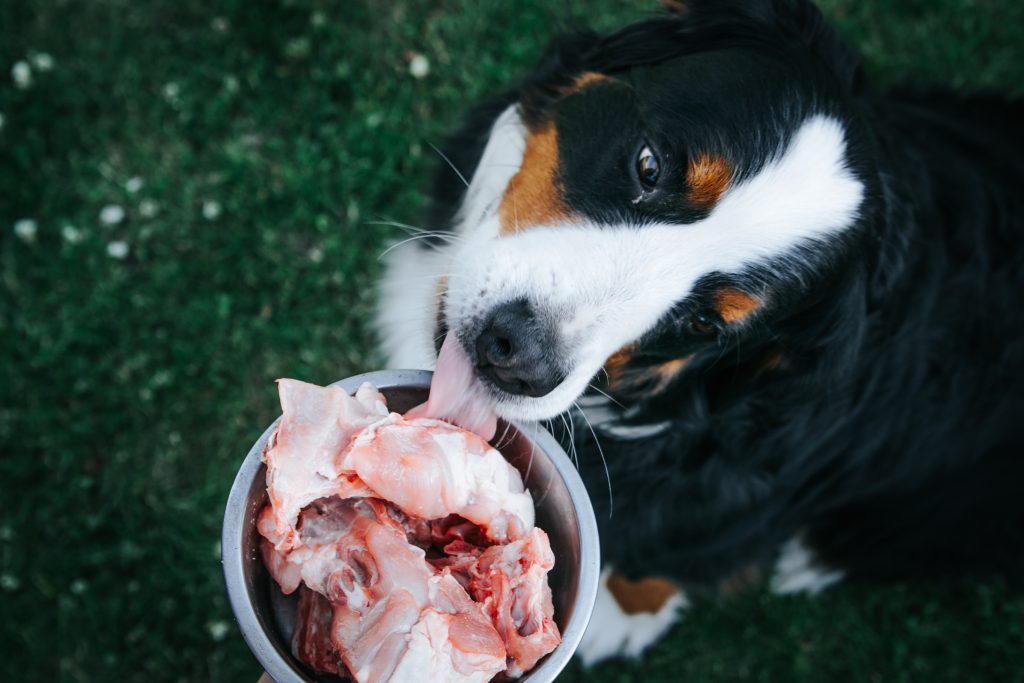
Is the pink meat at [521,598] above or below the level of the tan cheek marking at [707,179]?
below

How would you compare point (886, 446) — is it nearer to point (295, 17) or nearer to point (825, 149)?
point (825, 149)

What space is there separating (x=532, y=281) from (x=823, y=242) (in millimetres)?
613

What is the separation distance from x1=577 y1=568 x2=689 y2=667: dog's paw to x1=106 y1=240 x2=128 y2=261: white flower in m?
2.05

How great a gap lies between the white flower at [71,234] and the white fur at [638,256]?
198 cm

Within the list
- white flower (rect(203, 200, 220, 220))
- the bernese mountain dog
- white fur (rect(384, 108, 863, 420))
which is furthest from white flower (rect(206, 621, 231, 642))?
white fur (rect(384, 108, 863, 420))

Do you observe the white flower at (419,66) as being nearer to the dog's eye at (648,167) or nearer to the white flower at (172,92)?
the white flower at (172,92)

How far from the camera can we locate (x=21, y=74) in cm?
318

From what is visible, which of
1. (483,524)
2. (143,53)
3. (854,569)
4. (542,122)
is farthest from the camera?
(143,53)

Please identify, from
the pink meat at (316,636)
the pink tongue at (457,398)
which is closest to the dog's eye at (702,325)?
the pink tongue at (457,398)

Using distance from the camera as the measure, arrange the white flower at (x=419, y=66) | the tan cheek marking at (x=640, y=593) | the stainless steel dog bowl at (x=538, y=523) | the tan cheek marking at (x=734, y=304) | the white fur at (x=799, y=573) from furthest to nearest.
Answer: the white flower at (x=419, y=66)
the white fur at (x=799, y=573)
the tan cheek marking at (x=640, y=593)
the tan cheek marking at (x=734, y=304)
the stainless steel dog bowl at (x=538, y=523)

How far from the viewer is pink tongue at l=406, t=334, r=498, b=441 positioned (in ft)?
5.41

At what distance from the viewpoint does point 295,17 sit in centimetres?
337

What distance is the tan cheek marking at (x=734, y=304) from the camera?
178 cm

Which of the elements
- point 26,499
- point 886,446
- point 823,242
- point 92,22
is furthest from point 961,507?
point 92,22
